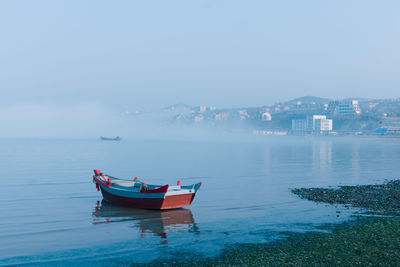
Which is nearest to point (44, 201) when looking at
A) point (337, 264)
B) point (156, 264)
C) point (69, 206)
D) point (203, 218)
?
point (69, 206)

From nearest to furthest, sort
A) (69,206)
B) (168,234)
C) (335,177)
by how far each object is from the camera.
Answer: (168,234)
(69,206)
(335,177)

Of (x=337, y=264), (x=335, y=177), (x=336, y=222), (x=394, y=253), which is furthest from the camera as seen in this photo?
(x=335, y=177)

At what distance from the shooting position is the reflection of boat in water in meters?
19.5

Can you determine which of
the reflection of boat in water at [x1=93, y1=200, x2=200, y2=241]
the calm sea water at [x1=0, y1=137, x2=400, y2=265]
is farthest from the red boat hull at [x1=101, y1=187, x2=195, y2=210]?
the calm sea water at [x1=0, y1=137, x2=400, y2=265]

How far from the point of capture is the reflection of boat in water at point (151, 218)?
19.5 m

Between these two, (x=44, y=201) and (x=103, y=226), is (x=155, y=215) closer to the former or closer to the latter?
(x=103, y=226)

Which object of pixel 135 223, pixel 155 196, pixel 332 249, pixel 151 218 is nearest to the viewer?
pixel 332 249

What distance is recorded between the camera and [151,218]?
2203 centimetres

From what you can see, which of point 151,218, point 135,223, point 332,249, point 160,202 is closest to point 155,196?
point 160,202

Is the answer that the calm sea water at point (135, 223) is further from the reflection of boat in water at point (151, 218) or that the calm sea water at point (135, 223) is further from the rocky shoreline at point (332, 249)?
the rocky shoreline at point (332, 249)

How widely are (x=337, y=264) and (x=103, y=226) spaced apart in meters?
11.9

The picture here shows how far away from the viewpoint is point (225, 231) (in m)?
18.8

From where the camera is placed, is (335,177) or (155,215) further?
(335,177)

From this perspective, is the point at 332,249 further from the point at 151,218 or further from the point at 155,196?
the point at 155,196
